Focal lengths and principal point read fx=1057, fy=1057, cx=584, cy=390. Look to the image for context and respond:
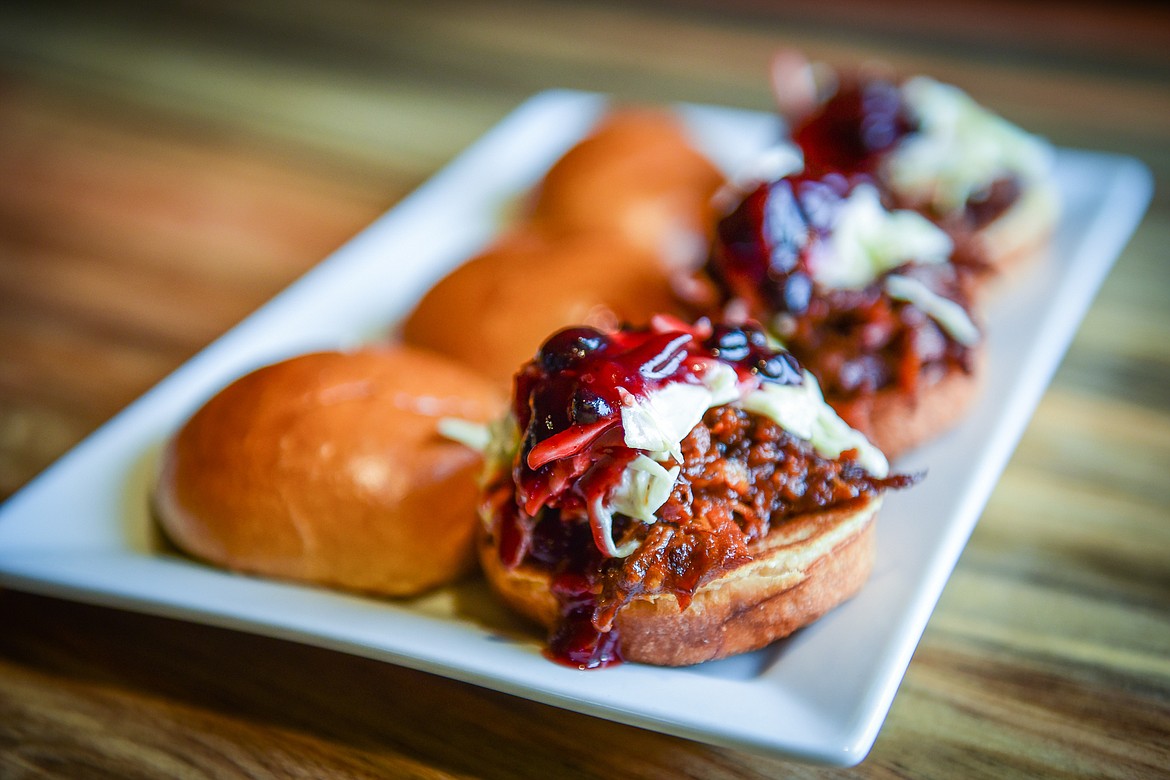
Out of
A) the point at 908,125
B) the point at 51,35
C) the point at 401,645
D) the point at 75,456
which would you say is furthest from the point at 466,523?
the point at 51,35

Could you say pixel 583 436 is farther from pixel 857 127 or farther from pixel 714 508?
pixel 857 127

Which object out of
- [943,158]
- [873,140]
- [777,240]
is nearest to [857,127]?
[873,140]

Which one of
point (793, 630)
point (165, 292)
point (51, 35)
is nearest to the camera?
point (793, 630)

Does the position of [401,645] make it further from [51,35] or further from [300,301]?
[51,35]

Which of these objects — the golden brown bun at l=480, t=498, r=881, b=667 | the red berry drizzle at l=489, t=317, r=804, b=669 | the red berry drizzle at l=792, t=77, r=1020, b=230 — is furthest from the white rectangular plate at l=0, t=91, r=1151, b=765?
the red berry drizzle at l=792, t=77, r=1020, b=230

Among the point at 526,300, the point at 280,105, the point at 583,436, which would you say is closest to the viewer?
the point at 583,436

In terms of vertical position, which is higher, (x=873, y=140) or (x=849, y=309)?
(x=873, y=140)
